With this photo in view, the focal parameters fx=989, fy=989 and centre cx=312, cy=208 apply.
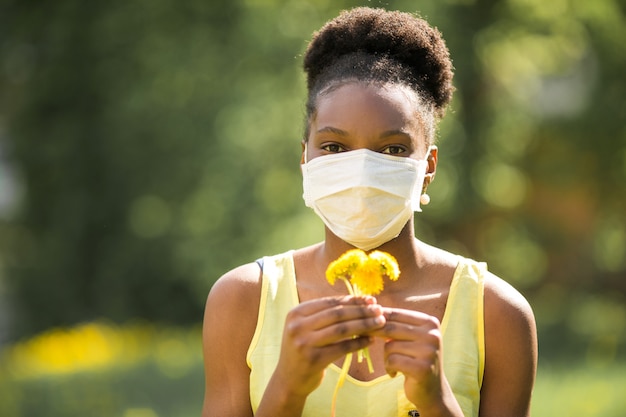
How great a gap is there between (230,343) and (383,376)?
21.1 inches

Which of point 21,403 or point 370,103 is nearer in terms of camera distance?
point 370,103

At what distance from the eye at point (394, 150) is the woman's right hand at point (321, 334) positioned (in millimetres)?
643

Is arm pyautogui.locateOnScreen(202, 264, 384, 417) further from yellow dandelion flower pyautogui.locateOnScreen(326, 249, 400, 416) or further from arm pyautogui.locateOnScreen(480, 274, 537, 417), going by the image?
arm pyautogui.locateOnScreen(480, 274, 537, 417)

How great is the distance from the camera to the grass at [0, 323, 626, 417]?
754cm

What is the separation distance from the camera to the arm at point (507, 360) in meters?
3.30

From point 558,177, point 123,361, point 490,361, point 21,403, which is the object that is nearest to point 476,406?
point 490,361

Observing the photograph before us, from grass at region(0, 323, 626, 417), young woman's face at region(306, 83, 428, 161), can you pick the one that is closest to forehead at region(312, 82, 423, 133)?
young woman's face at region(306, 83, 428, 161)

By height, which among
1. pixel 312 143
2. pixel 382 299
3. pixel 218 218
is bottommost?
pixel 382 299

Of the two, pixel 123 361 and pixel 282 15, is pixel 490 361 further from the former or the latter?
pixel 282 15

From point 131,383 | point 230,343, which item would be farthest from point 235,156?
point 230,343

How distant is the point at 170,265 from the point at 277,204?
6.96 ft

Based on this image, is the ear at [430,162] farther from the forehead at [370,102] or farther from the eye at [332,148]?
the eye at [332,148]

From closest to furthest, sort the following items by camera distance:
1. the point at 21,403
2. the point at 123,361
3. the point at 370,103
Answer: the point at 370,103 → the point at 21,403 → the point at 123,361

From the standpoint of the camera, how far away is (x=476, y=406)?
331 cm
